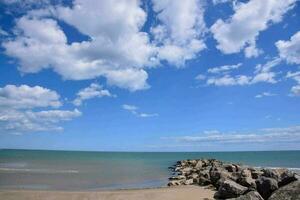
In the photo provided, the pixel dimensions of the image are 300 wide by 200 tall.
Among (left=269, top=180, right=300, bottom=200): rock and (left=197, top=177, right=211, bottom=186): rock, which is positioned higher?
(left=197, top=177, right=211, bottom=186): rock

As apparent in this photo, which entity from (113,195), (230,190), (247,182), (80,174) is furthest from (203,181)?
(80,174)

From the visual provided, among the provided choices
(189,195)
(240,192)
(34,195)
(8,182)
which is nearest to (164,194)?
(189,195)

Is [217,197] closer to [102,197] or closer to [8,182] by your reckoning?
[102,197]

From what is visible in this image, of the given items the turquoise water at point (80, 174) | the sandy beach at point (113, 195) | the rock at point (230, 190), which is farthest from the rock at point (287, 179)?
the turquoise water at point (80, 174)

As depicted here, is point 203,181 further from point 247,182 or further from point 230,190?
point 230,190

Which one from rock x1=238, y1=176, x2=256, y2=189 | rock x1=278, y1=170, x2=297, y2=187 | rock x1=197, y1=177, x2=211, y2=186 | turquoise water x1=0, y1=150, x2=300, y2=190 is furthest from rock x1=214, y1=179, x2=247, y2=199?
turquoise water x1=0, y1=150, x2=300, y2=190

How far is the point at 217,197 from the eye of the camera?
14.3 m

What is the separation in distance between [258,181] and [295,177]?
1.90 meters

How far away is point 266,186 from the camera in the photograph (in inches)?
547

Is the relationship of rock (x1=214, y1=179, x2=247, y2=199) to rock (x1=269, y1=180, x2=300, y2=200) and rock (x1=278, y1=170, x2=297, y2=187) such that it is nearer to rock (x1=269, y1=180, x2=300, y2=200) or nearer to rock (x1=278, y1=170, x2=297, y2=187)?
rock (x1=278, y1=170, x2=297, y2=187)

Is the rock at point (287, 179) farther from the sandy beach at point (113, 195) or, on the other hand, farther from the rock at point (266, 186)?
the sandy beach at point (113, 195)

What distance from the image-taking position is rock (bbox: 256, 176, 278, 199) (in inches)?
537

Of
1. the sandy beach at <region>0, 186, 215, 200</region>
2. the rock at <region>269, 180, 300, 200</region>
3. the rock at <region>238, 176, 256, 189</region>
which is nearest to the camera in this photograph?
the rock at <region>269, 180, 300, 200</region>

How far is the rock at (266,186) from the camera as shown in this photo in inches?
537
